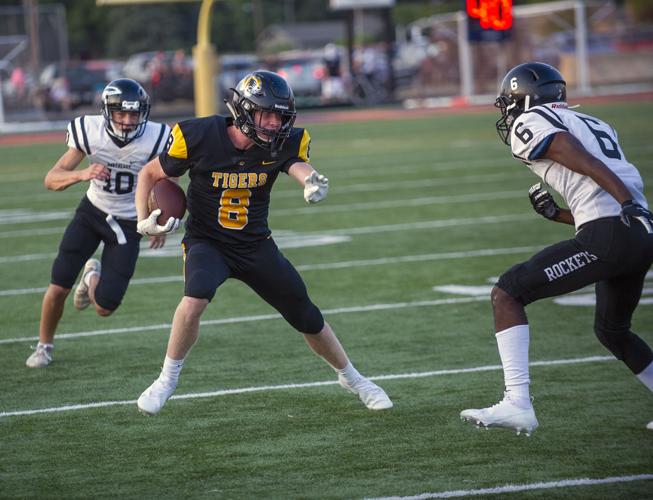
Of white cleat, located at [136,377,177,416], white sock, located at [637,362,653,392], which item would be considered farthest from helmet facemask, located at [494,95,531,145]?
white cleat, located at [136,377,177,416]

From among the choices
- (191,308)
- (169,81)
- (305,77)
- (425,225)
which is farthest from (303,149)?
(305,77)

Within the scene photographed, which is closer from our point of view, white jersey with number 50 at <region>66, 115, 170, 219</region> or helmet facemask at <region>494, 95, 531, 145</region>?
helmet facemask at <region>494, 95, 531, 145</region>

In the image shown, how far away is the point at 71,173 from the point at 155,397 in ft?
6.05

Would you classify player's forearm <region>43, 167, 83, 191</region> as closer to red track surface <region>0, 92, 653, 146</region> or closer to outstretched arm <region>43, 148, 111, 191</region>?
outstretched arm <region>43, 148, 111, 191</region>

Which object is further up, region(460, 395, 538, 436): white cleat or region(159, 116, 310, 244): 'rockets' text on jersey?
region(159, 116, 310, 244): 'rockets' text on jersey

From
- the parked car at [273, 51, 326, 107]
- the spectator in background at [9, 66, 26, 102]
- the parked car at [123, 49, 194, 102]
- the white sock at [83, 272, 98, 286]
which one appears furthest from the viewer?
the parked car at [273, 51, 326, 107]

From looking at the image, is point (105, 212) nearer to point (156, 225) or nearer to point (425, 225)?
point (156, 225)

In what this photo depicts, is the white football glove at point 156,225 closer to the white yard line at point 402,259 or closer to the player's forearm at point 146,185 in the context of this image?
the player's forearm at point 146,185

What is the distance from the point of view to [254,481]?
15.0ft

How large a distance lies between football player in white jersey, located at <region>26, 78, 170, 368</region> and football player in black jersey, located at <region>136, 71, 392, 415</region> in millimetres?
1399

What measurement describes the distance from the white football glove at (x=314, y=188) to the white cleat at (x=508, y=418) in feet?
3.68

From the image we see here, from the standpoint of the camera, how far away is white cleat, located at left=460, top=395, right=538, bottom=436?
478cm

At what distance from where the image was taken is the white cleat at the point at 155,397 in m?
5.20

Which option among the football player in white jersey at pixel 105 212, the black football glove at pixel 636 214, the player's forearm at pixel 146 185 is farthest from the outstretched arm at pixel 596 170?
the football player in white jersey at pixel 105 212
